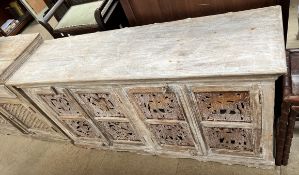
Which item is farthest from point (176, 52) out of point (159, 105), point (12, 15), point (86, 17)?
point (12, 15)

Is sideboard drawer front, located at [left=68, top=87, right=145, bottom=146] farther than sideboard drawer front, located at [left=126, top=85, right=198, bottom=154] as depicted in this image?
Yes

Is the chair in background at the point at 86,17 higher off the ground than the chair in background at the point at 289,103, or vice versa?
the chair in background at the point at 86,17

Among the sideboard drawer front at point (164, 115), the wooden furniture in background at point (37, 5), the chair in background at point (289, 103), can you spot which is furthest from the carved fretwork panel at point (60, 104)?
the wooden furniture in background at point (37, 5)

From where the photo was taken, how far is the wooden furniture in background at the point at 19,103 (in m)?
2.04

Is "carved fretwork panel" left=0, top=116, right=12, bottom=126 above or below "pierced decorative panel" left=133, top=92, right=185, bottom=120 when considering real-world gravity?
below

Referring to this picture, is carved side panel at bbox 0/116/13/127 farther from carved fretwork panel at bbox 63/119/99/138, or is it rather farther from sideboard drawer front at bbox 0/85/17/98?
carved fretwork panel at bbox 63/119/99/138

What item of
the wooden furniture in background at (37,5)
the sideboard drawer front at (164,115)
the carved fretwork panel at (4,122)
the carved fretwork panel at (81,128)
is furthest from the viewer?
the wooden furniture in background at (37,5)

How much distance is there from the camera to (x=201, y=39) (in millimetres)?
1539

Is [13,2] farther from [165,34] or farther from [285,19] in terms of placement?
→ [285,19]

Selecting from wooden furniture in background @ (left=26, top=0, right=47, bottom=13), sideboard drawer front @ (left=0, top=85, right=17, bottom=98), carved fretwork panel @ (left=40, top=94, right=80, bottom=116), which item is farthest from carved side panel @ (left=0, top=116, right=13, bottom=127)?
wooden furniture in background @ (left=26, top=0, right=47, bottom=13)

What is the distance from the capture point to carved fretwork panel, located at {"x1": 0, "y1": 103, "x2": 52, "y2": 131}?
7.77ft

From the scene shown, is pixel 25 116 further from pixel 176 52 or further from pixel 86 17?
pixel 176 52

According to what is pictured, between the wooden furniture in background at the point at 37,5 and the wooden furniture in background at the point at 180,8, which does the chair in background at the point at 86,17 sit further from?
the wooden furniture in background at the point at 37,5

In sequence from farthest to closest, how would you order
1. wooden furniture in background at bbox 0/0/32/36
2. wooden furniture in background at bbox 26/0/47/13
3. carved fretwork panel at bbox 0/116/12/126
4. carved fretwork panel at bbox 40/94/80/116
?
wooden furniture in background at bbox 0/0/32/36
wooden furniture in background at bbox 26/0/47/13
carved fretwork panel at bbox 0/116/12/126
carved fretwork panel at bbox 40/94/80/116
